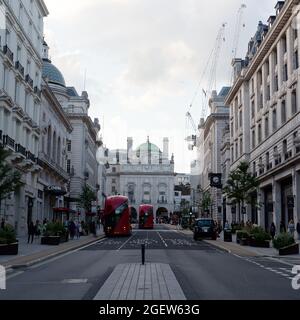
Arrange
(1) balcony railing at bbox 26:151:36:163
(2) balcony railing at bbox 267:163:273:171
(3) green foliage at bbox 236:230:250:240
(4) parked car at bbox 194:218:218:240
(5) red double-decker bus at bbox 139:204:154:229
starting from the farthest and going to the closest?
(5) red double-decker bus at bbox 139:204:154:229
(2) balcony railing at bbox 267:163:273:171
(1) balcony railing at bbox 26:151:36:163
(4) parked car at bbox 194:218:218:240
(3) green foliage at bbox 236:230:250:240

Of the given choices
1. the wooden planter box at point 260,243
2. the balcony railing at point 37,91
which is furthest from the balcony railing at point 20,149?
the wooden planter box at point 260,243

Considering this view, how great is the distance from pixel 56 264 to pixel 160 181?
150 meters

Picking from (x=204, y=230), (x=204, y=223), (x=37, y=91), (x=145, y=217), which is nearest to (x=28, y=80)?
(x=37, y=91)

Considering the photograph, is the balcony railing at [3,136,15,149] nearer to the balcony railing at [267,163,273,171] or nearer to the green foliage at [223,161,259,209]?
the green foliage at [223,161,259,209]

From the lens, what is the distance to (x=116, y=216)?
176 feet

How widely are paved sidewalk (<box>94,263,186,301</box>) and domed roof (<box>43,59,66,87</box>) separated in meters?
67.3

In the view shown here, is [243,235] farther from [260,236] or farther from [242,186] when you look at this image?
[242,186]

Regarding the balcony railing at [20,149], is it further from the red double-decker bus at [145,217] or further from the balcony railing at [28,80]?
Result: the red double-decker bus at [145,217]

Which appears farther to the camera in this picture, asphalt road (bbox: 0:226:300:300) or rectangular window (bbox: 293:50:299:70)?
rectangular window (bbox: 293:50:299:70)

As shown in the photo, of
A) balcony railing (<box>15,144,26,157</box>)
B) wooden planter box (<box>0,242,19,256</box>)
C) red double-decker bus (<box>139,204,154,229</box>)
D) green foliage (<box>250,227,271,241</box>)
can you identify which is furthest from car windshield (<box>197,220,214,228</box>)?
red double-decker bus (<box>139,204,154,229</box>)

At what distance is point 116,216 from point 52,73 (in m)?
37.9

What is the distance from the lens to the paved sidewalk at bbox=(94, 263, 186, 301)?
1251cm

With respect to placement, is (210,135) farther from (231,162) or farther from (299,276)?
(299,276)

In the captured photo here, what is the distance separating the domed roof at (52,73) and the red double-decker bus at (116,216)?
115ft
